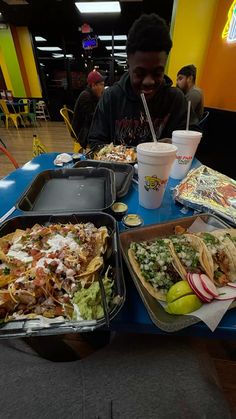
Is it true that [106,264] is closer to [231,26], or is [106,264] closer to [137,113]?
[137,113]

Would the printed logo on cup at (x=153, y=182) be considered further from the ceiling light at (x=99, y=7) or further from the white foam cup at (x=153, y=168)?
the ceiling light at (x=99, y=7)

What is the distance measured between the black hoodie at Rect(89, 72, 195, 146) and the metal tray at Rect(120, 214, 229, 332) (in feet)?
3.73

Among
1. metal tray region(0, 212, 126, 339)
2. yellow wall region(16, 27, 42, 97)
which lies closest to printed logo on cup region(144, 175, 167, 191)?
metal tray region(0, 212, 126, 339)

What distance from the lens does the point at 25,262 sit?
1.94 ft

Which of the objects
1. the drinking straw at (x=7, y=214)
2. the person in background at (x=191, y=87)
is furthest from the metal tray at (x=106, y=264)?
the person in background at (x=191, y=87)

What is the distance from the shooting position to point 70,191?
3.15 feet

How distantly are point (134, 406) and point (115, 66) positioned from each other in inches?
393

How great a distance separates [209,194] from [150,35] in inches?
45.3

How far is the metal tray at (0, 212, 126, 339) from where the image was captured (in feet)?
1.38

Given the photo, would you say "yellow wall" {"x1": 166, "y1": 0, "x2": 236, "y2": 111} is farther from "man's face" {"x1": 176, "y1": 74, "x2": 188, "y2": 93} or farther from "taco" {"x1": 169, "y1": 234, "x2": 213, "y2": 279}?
"taco" {"x1": 169, "y1": 234, "x2": 213, "y2": 279}

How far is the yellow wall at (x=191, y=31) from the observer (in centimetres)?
294

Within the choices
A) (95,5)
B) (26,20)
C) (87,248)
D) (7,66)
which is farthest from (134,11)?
(87,248)

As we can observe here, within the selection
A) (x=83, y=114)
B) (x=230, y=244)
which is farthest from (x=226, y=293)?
(x=83, y=114)

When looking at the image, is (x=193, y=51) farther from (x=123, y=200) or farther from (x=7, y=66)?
(x=7, y=66)
